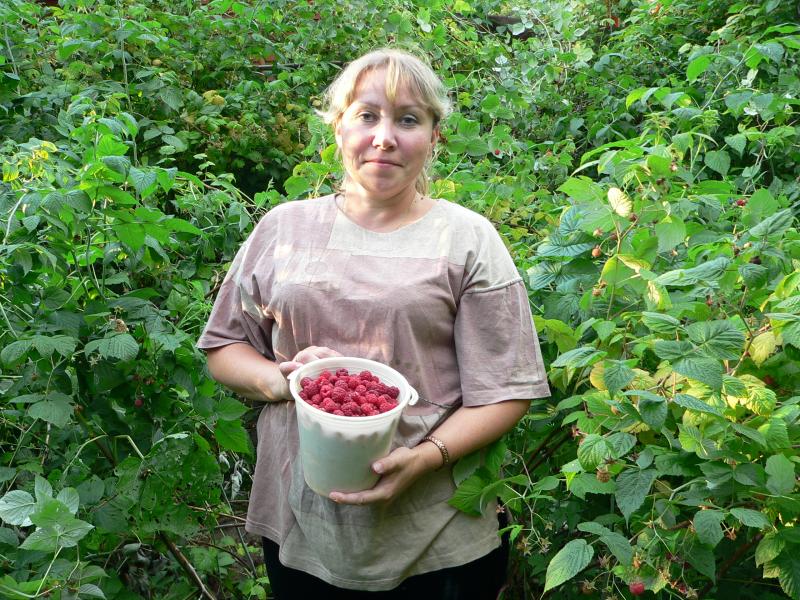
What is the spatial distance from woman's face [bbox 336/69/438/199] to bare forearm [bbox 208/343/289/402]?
43 cm

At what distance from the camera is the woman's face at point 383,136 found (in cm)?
177

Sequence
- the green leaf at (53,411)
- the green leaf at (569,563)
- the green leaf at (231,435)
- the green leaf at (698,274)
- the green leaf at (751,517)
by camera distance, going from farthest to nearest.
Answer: the green leaf at (231,435)
the green leaf at (53,411)
the green leaf at (698,274)
the green leaf at (569,563)
the green leaf at (751,517)

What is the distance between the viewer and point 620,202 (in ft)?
6.56

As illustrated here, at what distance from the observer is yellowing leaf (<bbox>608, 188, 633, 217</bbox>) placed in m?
1.99

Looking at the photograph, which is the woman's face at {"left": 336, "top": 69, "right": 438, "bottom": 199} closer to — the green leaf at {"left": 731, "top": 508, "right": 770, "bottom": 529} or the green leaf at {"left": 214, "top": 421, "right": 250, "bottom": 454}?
the green leaf at {"left": 214, "top": 421, "right": 250, "bottom": 454}

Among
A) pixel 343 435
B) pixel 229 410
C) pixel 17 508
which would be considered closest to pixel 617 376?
pixel 343 435

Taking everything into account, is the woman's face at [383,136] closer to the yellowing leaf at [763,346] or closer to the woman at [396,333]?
the woman at [396,333]

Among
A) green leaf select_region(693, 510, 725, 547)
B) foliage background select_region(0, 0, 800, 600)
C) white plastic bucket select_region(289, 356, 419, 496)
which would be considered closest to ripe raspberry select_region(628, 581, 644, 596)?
foliage background select_region(0, 0, 800, 600)

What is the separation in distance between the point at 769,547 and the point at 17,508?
54.4 inches

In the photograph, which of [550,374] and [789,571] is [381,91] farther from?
[789,571]

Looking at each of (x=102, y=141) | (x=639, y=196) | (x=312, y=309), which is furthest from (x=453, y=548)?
(x=102, y=141)

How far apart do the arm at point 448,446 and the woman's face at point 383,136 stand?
49 centimetres

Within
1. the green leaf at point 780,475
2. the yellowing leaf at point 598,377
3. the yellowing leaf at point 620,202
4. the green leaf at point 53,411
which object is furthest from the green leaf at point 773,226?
the green leaf at point 53,411

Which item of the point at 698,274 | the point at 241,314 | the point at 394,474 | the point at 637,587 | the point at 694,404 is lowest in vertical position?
the point at 637,587
